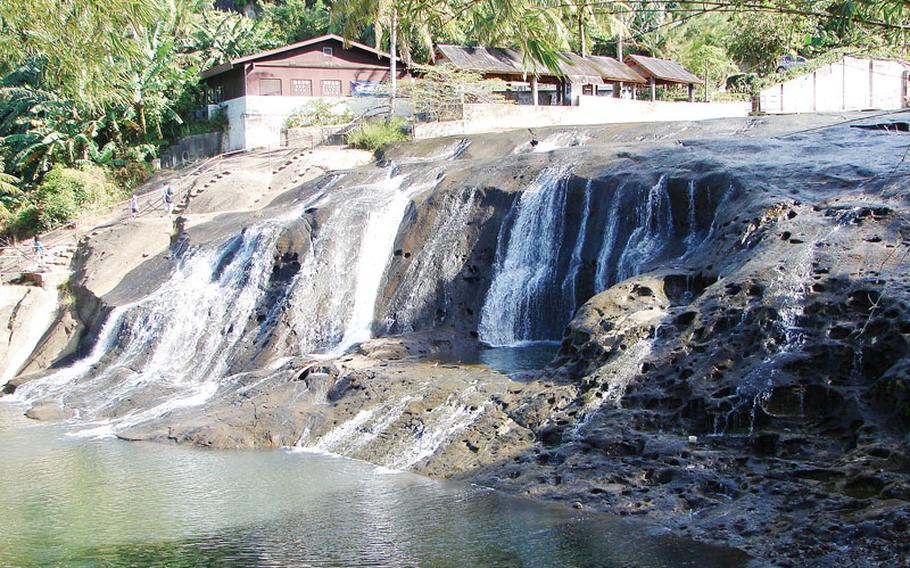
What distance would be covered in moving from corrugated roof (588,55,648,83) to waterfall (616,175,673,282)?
21.7 meters

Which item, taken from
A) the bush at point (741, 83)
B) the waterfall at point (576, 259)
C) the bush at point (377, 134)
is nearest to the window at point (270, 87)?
the bush at point (377, 134)

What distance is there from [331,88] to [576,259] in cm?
2188

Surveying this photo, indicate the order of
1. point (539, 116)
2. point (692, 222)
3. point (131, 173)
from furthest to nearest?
point (131, 173), point (539, 116), point (692, 222)

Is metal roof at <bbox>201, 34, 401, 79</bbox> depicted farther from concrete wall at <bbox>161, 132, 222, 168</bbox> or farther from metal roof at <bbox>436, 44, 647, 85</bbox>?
metal roof at <bbox>436, 44, 647, 85</bbox>

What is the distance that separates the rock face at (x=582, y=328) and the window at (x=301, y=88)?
11110 mm

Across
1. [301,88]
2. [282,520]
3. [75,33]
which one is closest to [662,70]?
[301,88]

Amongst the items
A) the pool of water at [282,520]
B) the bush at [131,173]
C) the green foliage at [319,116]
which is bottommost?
the pool of water at [282,520]

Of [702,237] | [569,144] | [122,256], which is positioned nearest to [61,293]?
[122,256]

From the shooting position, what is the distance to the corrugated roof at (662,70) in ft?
141

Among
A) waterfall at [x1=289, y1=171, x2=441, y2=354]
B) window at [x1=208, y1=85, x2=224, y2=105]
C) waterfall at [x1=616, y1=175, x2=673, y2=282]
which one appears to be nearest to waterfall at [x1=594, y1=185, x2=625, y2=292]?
waterfall at [x1=616, y1=175, x2=673, y2=282]

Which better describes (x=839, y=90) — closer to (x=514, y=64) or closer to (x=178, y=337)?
(x=514, y=64)

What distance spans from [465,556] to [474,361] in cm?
835

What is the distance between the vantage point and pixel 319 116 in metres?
36.5

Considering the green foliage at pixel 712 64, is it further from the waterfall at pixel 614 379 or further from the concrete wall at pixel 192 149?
the waterfall at pixel 614 379
